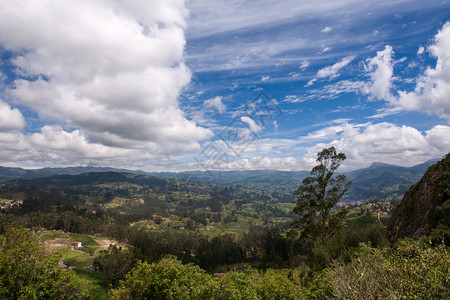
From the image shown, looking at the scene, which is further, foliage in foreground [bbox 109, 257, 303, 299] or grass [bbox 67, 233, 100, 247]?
grass [bbox 67, 233, 100, 247]

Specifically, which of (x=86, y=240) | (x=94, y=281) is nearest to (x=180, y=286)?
(x=94, y=281)

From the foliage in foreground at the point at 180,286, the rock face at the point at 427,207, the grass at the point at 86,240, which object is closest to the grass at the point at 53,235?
the grass at the point at 86,240

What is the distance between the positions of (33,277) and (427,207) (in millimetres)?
53779

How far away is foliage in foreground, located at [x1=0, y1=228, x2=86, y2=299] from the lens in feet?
46.6

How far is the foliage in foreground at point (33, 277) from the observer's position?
46.6 feet

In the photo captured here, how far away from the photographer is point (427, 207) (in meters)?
37.8

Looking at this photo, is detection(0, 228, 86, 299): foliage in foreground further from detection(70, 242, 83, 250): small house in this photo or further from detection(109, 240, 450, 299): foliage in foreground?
detection(70, 242, 83, 250): small house

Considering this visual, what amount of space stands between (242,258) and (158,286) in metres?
82.8

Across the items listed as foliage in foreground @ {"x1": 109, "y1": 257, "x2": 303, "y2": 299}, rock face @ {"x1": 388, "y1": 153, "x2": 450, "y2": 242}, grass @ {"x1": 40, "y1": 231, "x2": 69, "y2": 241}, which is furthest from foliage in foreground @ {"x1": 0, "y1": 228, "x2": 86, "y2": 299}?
grass @ {"x1": 40, "y1": 231, "x2": 69, "y2": 241}

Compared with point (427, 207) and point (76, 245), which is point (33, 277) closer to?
point (427, 207)

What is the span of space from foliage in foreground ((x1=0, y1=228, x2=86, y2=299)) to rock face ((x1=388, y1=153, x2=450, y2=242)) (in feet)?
134

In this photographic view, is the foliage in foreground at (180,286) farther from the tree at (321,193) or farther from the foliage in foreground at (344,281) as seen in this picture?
the tree at (321,193)

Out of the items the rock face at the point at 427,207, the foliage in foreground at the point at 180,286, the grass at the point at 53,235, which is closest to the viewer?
the foliage in foreground at the point at 180,286

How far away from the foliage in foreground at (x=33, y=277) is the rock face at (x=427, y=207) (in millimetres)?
40761
